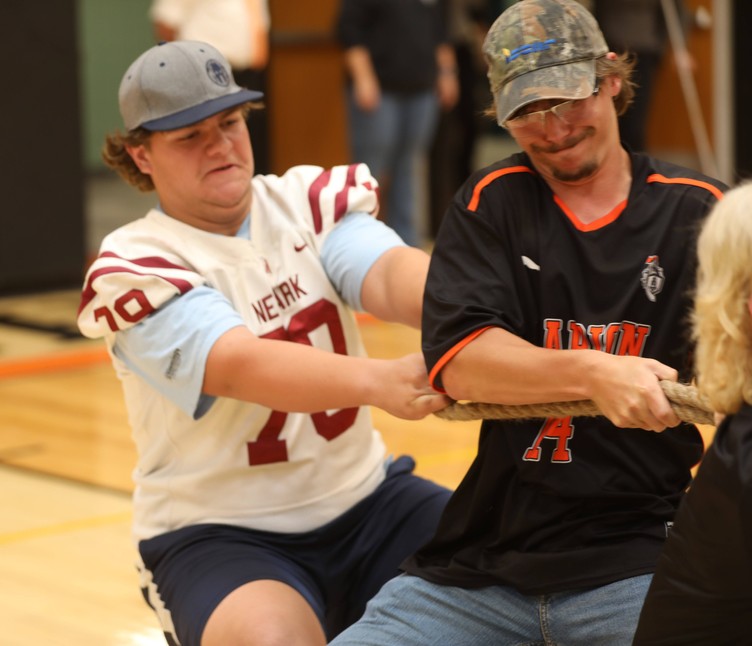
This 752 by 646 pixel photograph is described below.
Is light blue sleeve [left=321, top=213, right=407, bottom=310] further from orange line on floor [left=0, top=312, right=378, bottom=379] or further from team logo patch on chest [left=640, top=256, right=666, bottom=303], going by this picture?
orange line on floor [left=0, top=312, right=378, bottom=379]

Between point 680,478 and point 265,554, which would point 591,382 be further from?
point 265,554

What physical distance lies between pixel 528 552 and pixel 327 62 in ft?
22.7

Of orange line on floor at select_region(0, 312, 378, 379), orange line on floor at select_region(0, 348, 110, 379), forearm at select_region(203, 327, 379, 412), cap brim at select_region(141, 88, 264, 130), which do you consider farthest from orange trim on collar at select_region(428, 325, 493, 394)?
orange line on floor at select_region(0, 348, 110, 379)

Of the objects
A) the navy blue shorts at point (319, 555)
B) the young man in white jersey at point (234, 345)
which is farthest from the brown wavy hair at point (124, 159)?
the navy blue shorts at point (319, 555)

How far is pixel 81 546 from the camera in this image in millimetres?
3986

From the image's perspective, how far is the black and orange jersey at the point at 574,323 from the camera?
2221 mm

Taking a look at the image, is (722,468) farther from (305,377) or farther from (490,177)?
(305,377)

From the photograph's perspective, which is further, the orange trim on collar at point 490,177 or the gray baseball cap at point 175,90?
the gray baseball cap at point 175,90

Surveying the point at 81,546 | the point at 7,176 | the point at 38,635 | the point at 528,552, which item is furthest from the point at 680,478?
the point at 7,176

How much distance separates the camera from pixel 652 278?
2.22 meters

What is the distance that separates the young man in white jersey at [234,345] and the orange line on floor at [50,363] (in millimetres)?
3384

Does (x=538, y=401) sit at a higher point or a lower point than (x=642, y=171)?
lower

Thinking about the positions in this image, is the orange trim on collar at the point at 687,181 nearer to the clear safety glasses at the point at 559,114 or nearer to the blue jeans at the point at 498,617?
the clear safety glasses at the point at 559,114

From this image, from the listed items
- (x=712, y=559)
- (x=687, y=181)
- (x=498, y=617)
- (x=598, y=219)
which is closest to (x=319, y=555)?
(x=498, y=617)
